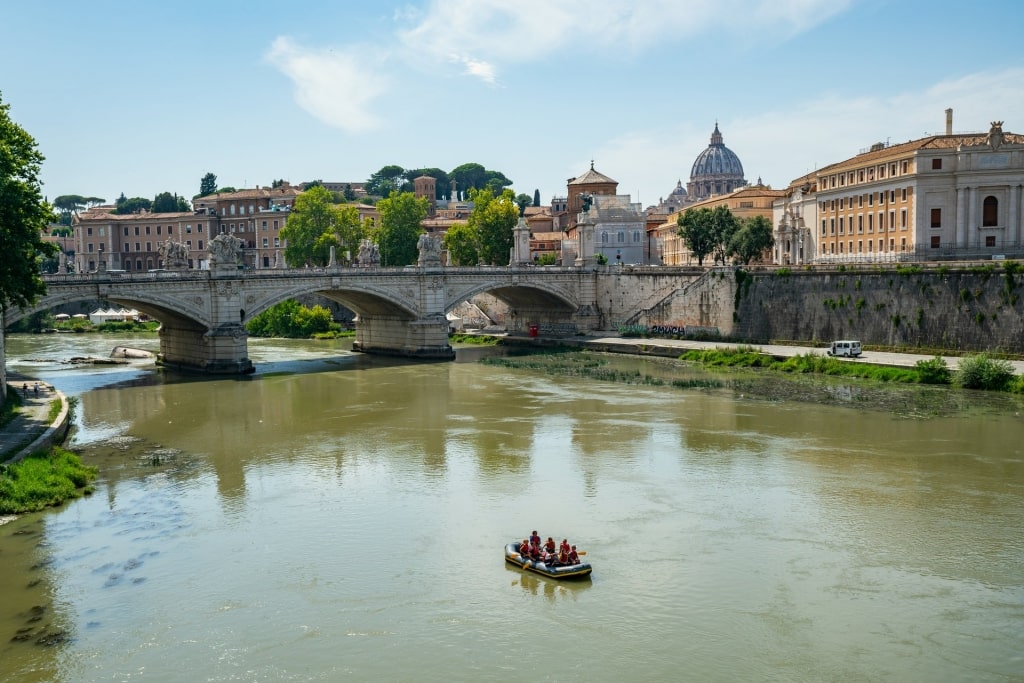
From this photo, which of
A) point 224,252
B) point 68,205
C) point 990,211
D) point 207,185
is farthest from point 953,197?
point 68,205

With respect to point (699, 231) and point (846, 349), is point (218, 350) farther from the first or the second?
point (699, 231)

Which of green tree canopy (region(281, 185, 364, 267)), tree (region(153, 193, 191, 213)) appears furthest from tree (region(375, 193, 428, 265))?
tree (region(153, 193, 191, 213))

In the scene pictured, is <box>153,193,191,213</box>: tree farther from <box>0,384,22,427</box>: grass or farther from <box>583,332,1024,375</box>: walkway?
<box>0,384,22,427</box>: grass

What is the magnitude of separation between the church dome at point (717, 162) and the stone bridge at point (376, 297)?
10104cm

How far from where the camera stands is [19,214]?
956 inches

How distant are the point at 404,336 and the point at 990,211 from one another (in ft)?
91.7

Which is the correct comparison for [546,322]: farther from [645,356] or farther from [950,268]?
[950,268]

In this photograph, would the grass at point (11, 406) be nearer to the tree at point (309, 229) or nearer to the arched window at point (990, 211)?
the arched window at point (990, 211)

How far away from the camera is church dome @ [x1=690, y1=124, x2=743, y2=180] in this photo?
15188 cm

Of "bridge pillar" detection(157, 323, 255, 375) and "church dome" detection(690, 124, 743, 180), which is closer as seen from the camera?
"bridge pillar" detection(157, 323, 255, 375)

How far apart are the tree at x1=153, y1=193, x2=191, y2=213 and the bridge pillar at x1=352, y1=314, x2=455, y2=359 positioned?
69017mm

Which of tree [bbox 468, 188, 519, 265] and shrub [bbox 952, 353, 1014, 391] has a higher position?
tree [bbox 468, 188, 519, 265]

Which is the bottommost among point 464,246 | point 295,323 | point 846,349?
point 846,349

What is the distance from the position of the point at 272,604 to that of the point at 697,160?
151m
